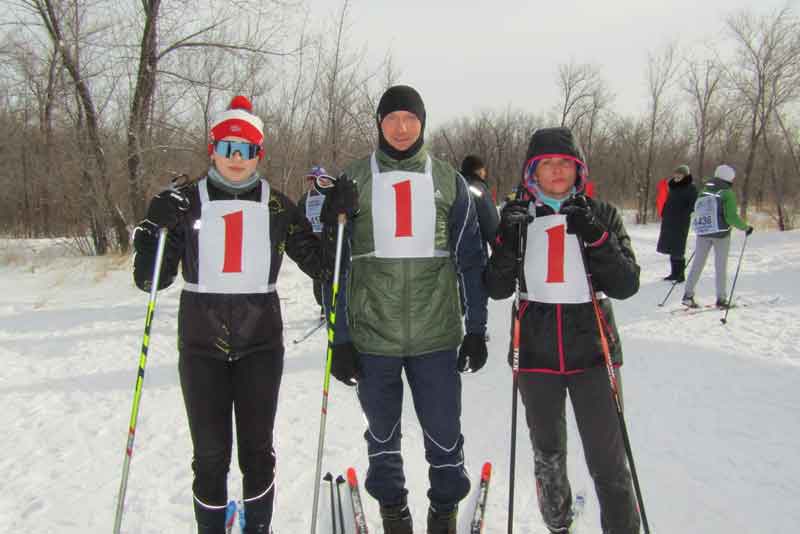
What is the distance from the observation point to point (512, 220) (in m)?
2.29

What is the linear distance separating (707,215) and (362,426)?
6448mm

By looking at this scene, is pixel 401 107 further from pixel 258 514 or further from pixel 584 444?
pixel 258 514

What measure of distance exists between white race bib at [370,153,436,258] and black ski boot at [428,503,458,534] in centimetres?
124

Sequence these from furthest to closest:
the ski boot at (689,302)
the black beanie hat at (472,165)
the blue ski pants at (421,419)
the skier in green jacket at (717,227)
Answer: the ski boot at (689,302) → the skier in green jacket at (717,227) → the black beanie hat at (472,165) → the blue ski pants at (421,419)

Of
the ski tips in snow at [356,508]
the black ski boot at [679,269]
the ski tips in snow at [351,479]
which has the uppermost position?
the black ski boot at [679,269]

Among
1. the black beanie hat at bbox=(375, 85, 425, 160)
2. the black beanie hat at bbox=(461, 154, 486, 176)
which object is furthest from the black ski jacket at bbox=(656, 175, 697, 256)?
the black beanie hat at bbox=(375, 85, 425, 160)

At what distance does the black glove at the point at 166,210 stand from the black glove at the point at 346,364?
0.95m

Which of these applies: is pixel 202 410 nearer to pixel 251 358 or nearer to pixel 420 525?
pixel 251 358

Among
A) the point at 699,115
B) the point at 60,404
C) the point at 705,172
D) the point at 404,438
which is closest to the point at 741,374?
the point at 404,438

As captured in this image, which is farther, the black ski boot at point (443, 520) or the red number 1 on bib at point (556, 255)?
the black ski boot at point (443, 520)

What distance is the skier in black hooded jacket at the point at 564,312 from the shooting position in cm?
225

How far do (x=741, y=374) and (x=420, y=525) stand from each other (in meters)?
3.90

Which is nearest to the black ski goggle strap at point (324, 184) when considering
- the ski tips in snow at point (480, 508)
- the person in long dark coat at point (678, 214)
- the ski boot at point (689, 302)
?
the ski tips in snow at point (480, 508)

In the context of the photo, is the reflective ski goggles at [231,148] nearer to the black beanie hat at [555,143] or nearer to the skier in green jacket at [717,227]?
the black beanie hat at [555,143]
